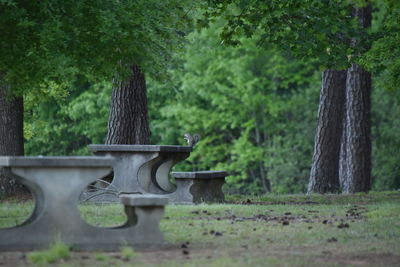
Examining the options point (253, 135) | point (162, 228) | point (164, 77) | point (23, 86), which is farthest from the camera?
point (253, 135)

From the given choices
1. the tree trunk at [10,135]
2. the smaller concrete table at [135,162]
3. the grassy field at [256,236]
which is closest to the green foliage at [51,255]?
the grassy field at [256,236]

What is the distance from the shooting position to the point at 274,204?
52.0 ft

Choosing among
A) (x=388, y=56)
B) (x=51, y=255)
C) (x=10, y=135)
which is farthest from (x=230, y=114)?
(x=51, y=255)

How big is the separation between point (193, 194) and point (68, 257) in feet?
23.9

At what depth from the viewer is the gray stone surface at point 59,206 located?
866 cm

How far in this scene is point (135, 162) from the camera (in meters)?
15.7

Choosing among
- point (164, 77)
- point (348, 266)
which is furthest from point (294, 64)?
point (348, 266)

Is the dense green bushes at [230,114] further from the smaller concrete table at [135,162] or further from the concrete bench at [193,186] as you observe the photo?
the concrete bench at [193,186]

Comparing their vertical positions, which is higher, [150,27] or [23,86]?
[150,27]

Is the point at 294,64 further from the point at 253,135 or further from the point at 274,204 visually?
the point at 274,204

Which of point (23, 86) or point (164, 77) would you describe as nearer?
point (23, 86)

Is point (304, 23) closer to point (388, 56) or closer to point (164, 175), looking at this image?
point (388, 56)

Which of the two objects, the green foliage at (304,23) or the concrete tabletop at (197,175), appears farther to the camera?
the green foliage at (304,23)

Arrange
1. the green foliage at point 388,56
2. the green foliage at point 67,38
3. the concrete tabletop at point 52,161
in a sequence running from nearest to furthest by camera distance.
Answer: the concrete tabletop at point 52,161
the green foliage at point 67,38
the green foliage at point 388,56
